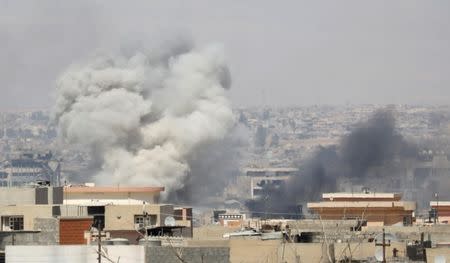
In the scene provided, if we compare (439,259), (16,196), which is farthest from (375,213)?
(439,259)

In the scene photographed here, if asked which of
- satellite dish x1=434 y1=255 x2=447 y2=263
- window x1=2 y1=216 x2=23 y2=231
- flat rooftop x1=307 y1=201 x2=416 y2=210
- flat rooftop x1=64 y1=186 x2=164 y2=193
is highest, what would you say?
flat rooftop x1=64 y1=186 x2=164 y2=193

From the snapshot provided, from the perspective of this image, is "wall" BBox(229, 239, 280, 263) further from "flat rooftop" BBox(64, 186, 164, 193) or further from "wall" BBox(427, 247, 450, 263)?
"flat rooftop" BBox(64, 186, 164, 193)

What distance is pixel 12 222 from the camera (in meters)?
48.8

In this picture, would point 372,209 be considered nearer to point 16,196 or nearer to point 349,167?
point 16,196

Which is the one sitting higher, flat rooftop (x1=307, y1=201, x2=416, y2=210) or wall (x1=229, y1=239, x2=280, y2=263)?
flat rooftop (x1=307, y1=201, x2=416, y2=210)

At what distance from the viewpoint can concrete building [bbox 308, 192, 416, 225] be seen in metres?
69.9

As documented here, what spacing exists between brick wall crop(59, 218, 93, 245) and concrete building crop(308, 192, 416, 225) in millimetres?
31775

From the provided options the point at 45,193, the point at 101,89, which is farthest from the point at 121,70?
the point at 45,193

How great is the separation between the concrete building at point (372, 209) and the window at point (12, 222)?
20521mm

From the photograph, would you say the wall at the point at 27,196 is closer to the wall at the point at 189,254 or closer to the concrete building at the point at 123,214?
the concrete building at the point at 123,214

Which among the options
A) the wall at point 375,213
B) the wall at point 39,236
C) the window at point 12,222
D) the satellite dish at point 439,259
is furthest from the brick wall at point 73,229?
the wall at point 375,213

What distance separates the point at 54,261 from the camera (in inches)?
1136

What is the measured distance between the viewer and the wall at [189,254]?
30531 mm

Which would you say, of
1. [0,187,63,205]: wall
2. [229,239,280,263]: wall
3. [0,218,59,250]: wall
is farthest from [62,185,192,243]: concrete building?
[229,239,280,263]: wall
